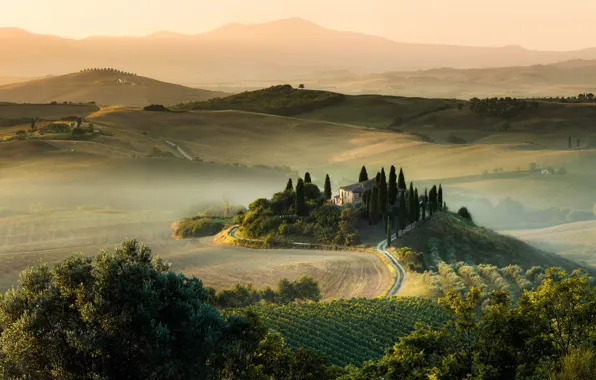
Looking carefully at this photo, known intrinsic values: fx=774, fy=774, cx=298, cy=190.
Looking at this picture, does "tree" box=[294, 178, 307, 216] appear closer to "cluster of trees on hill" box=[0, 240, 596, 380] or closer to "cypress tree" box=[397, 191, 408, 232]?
"cypress tree" box=[397, 191, 408, 232]

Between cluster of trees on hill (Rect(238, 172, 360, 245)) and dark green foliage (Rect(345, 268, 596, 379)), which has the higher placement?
dark green foliage (Rect(345, 268, 596, 379))

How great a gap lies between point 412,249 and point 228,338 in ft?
145

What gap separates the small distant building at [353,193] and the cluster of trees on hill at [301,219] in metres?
1.44

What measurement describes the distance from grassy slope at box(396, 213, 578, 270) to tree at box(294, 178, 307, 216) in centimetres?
1082

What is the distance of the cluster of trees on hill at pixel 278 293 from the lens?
49812mm

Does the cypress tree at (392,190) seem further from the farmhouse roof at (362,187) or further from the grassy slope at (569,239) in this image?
the grassy slope at (569,239)

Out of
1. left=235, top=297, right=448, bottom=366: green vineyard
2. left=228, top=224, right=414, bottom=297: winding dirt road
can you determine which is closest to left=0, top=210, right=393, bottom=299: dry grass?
left=228, top=224, right=414, bottom=297: winding dirt road

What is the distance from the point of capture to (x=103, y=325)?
20.9 metres

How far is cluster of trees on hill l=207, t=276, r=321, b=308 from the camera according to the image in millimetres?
49812

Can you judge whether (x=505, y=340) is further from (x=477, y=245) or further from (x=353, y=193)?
(x=353, y=193)

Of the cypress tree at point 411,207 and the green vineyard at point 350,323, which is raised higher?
the cypress tree at point 411,207

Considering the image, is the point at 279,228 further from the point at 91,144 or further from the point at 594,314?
the point at 91,144

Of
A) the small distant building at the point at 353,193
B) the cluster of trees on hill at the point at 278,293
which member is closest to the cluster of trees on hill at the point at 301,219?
the small distant building at the point at 353,193

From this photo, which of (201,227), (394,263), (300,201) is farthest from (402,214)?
(201,227)
